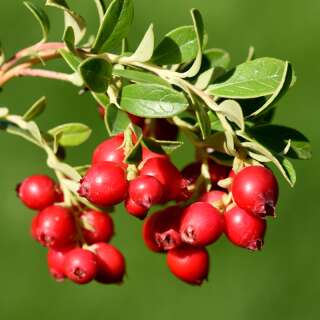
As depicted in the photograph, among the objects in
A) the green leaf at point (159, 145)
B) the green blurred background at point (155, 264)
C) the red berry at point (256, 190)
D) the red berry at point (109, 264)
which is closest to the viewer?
the red berry at point (256, 190)

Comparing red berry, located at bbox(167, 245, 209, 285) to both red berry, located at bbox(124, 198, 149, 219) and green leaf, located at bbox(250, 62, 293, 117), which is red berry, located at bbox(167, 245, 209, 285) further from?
green leaf, located at bbox(250, 62, 293, 117)

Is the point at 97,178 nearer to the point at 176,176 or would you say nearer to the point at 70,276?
the point at 176,176

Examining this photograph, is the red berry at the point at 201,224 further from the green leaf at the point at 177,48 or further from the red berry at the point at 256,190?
the green leaf at the point at 177,48

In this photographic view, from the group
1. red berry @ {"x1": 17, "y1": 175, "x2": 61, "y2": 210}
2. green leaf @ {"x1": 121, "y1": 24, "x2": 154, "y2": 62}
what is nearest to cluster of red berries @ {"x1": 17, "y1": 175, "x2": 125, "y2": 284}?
red berry @ {"x1": 17, "y1": 175, "x2": 61, "y2": 210}

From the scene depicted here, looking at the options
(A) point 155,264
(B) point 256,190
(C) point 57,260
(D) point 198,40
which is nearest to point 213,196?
(B) point 256,190

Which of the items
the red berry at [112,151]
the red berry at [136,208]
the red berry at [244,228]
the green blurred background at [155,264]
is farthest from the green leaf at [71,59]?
the green blurred background at [155,264]

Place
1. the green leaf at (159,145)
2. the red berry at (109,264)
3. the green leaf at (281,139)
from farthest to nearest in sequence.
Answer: the red berry at (109,264)
the green leaf at (281,139)
the green leaf at (159,145)
